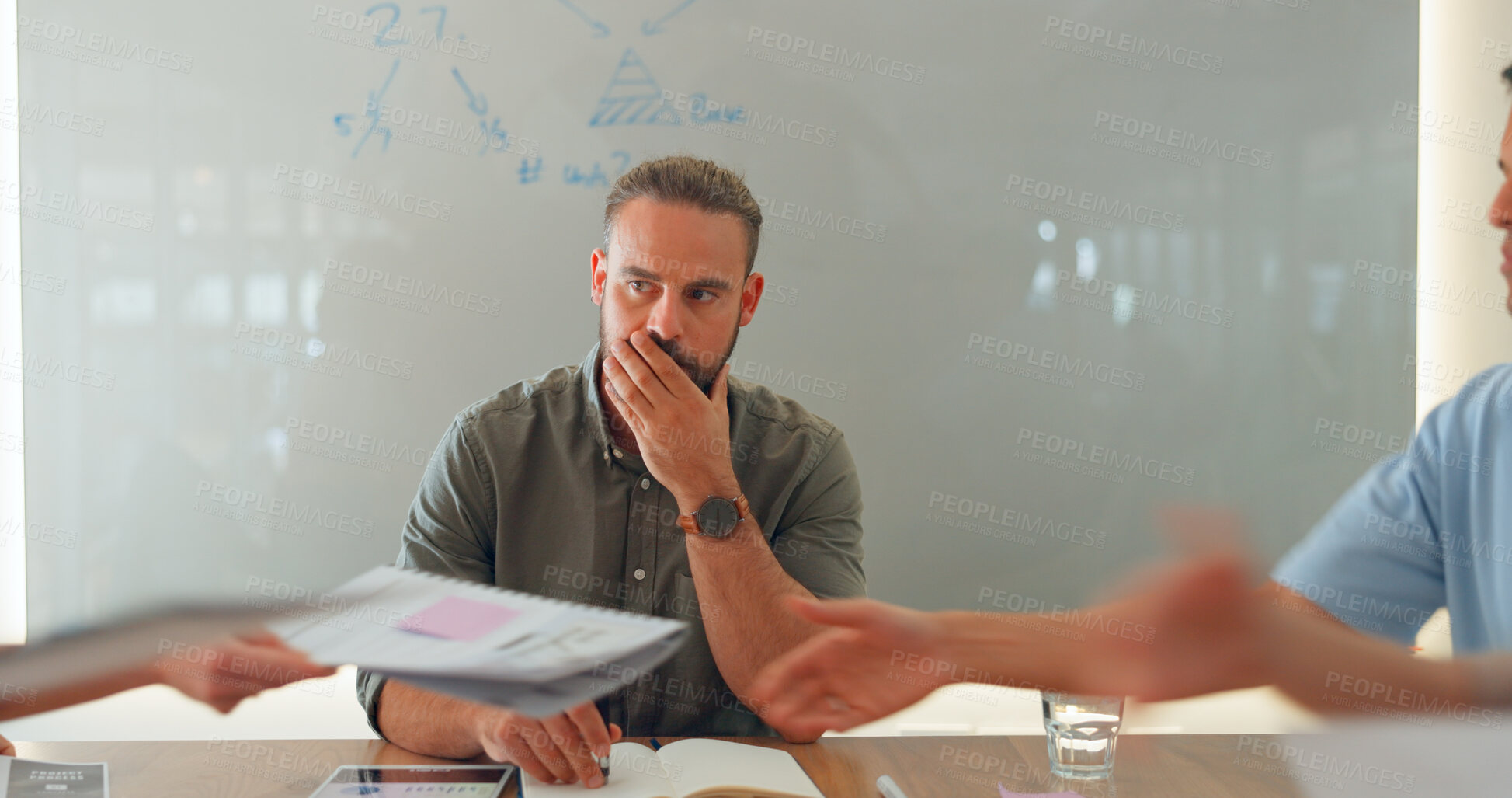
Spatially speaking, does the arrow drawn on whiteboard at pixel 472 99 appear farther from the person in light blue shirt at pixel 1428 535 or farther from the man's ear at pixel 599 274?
the person in light blue shirt at pixel 1428 535

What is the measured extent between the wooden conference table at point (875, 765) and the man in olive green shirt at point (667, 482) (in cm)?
16

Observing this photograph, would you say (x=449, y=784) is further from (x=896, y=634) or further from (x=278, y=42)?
(x=278, y=42)

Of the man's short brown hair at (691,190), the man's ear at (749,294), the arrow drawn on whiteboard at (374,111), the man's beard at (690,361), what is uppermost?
the arrow drawn on whiteboard at (374,111)

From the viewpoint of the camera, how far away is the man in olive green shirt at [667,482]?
1.32m

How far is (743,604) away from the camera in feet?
4.17

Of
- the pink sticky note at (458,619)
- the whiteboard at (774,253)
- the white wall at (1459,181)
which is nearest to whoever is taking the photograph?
the pink sticky note at (458,619)

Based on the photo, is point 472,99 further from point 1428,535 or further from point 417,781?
point 1428,535

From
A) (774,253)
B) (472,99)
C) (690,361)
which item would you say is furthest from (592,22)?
(690,361)

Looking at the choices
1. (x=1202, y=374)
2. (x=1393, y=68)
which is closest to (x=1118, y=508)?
(x=1202, y=374)

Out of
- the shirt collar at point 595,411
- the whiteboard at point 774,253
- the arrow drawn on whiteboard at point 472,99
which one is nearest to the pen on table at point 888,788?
the shirt collar at point 595,411

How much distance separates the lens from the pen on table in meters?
0.95

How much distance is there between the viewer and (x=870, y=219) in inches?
78.7

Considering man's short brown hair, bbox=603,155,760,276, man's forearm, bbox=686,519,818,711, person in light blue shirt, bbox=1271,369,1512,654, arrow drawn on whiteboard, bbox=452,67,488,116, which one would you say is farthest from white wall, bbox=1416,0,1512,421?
arrow drawn on whiteboard, bbox=452,67,488,116

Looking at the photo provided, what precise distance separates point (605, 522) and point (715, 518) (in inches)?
7.0
